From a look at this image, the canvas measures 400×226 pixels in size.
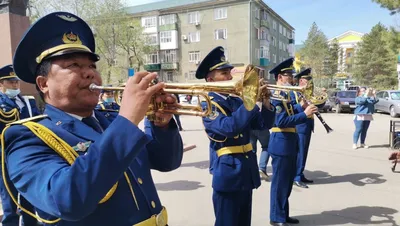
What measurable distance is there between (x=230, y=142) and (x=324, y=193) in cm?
338

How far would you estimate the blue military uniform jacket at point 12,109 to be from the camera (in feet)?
15.3

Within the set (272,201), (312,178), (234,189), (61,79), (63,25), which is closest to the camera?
(61,79)

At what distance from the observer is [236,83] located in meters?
2.26

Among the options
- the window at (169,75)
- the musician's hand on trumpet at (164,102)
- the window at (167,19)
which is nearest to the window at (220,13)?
the window at (167,19)

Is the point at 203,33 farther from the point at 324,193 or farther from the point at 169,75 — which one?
the point at 324,193

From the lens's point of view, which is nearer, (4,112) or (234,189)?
(234,189)

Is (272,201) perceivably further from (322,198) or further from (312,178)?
(312,178)

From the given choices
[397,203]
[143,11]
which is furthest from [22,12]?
[143,11]

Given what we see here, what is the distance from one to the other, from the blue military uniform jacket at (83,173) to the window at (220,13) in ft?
139

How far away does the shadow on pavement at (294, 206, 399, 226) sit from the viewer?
4.74 m

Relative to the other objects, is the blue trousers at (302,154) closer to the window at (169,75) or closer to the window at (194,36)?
Result: the window at (194,36)

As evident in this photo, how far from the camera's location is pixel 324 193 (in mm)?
6031

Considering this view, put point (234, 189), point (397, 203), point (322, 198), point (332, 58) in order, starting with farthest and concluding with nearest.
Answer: point (332, 58)
point (322, 198)
point (397, 203)
point (234, 189)

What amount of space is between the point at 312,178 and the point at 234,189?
4278 mm
